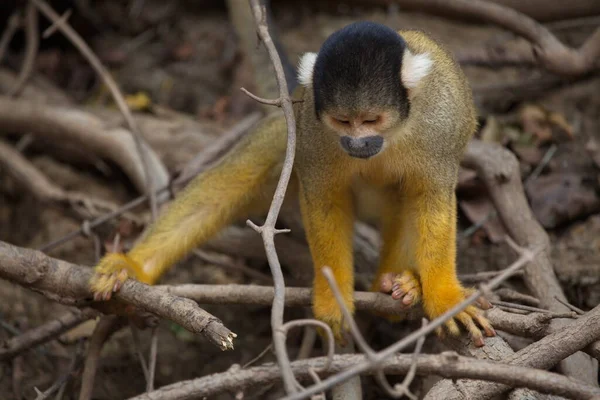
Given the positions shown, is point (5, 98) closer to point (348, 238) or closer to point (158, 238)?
point (158, 238)

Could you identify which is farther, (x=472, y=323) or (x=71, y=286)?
(x=71, y=286)

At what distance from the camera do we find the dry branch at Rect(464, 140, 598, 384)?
3355 mm

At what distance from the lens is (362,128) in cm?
310

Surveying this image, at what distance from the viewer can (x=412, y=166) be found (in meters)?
3.32

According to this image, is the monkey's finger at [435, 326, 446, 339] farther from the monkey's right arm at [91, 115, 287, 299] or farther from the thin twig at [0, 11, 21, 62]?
the thin twig at [0, 11, 21, 62]

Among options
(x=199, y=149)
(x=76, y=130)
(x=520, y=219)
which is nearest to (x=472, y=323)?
(x=520, y=219)

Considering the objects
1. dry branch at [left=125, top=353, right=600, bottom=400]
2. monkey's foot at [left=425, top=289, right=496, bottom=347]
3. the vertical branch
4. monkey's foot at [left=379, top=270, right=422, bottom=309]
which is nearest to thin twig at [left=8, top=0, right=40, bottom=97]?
the vertical branch

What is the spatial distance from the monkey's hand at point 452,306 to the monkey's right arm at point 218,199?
1187mm

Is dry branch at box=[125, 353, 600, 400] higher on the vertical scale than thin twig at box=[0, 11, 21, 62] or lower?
lower

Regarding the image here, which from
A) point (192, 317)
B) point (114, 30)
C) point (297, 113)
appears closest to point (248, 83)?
point (114, 30)

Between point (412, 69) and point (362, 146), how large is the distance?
401 mm

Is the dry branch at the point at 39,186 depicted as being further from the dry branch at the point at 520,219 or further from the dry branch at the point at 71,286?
the dry branch at the point at 520,219

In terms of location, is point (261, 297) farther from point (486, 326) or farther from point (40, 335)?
point (40, 335)

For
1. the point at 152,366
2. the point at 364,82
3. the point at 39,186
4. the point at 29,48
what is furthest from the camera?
the point at 29,48
